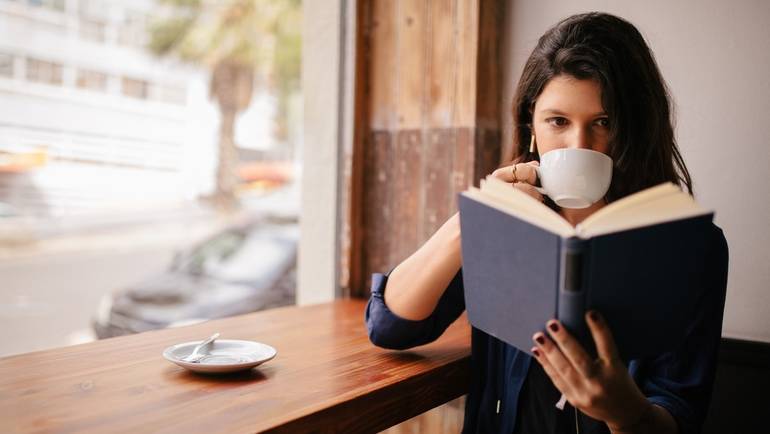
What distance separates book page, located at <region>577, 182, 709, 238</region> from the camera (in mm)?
702

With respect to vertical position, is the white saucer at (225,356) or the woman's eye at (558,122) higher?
the woman's eye at (558,122)

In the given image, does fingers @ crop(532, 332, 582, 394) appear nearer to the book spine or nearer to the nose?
the book spine

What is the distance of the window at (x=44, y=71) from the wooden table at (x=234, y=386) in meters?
7.51

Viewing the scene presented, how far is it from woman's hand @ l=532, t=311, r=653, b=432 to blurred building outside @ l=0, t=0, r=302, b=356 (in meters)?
4.82

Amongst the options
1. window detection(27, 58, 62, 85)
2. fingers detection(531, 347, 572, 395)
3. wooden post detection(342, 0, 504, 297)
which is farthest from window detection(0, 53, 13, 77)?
fingers detection(531, 347, 572, 395)

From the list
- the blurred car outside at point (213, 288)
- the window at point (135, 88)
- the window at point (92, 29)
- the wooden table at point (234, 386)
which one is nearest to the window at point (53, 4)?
the window at point (92, 29)

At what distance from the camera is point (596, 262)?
70 cm

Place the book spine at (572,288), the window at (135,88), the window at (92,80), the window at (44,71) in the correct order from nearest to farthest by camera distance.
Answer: the book spine at (572,288) < the window at (44,71) < the window at (92,80) < the window at (135,88)

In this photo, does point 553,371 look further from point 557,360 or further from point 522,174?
point 522,174

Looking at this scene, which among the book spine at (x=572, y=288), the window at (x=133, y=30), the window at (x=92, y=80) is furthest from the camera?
the window at (x=133, y=30)

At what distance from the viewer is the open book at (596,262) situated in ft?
2.31

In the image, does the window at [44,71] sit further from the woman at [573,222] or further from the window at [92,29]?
the woman at [573,222]

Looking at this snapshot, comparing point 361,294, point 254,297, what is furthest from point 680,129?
point 254,297

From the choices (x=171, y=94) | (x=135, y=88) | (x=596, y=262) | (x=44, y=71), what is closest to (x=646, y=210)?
(x=596, y=262)
